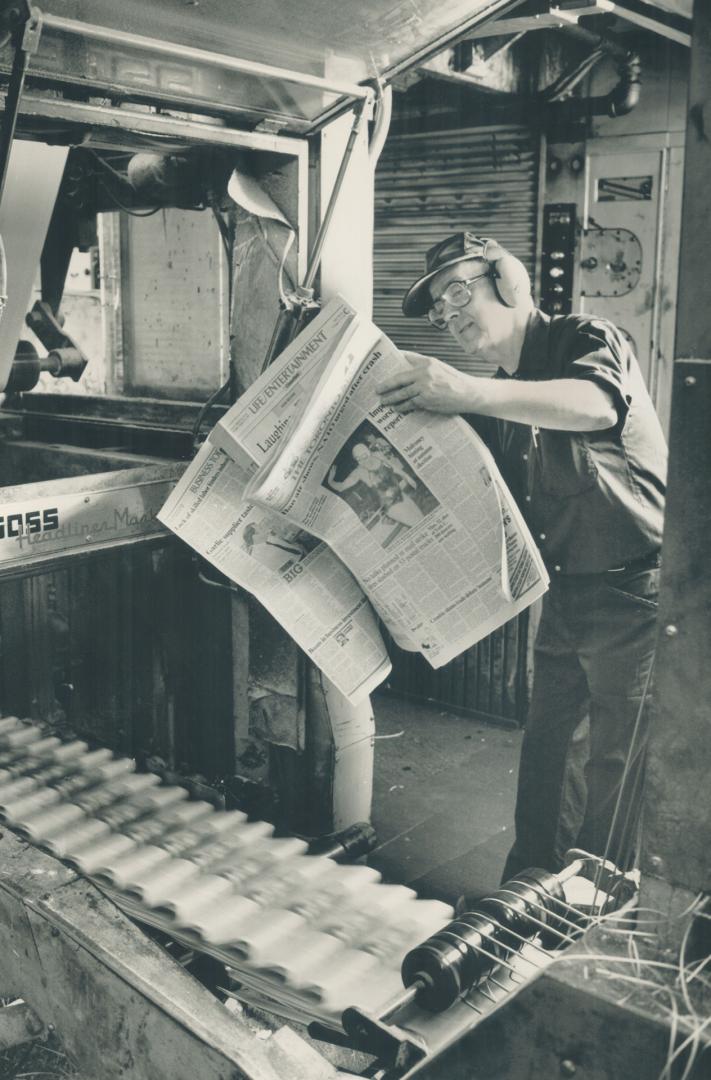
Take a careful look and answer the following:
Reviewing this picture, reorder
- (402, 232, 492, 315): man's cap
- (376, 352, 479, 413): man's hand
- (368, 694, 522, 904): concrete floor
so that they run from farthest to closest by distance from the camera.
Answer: (368, 694, 522, 904): concrete floor
(402, 232, 492, 315): man's cap
(376, 352, 479, 413): man's hand

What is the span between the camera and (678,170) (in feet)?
12.2

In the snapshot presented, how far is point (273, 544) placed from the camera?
7.62 ft

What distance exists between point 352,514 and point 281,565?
0.67 feet

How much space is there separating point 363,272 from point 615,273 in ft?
5.03

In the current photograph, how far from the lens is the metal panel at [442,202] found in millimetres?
4047

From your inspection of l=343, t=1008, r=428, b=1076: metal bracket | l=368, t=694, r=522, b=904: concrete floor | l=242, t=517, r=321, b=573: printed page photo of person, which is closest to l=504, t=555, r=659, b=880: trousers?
l=368, t=694, r=522, b=904: concrete floor

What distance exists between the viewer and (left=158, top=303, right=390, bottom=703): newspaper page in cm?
226

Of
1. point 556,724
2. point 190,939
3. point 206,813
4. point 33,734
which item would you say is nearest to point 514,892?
point 190,939

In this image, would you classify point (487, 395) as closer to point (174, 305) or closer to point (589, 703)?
point (589, 703)

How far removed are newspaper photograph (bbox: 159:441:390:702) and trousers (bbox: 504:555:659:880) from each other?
1.99 feet

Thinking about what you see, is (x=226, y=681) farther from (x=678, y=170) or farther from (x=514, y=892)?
(x=678, y=170)

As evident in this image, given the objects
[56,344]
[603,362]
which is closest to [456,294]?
[603,362]

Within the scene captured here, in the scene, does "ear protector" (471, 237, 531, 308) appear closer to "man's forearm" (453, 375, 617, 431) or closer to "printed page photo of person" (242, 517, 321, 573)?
"man's forearm" (453, 375, 617, 431)

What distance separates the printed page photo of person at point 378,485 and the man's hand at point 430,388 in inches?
3.7
